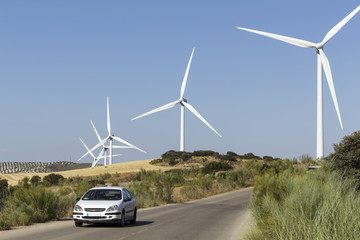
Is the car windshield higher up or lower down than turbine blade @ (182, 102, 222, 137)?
lower down

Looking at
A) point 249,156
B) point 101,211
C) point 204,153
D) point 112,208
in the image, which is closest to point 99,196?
point 101,211

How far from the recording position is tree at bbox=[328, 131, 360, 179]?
24.3 meters

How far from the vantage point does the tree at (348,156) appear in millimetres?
24281

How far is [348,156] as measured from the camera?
24.6 m

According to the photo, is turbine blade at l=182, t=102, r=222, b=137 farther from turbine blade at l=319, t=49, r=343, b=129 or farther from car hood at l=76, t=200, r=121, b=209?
car hood at l=76, t=200, r=121, b=209

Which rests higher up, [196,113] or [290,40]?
[290,40]

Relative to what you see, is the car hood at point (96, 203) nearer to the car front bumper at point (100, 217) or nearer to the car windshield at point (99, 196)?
the car front bumper at point (100, 217)

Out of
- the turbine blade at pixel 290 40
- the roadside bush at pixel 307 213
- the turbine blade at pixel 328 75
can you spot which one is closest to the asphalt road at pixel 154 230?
the roadside bush at pixel 307 213

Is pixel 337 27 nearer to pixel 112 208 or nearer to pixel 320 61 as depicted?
pixel 320 61

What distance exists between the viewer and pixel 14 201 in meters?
22.3

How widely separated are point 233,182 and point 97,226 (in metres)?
31.7

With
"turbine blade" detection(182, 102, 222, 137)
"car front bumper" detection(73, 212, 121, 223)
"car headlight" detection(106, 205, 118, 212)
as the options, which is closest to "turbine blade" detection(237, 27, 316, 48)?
"turbine blade" detection(182, 102, 222, 137)

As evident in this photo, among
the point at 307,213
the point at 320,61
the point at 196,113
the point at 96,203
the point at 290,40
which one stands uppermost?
the point at 290,40

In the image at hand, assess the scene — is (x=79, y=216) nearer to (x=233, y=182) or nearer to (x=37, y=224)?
(x=37, y=224)
